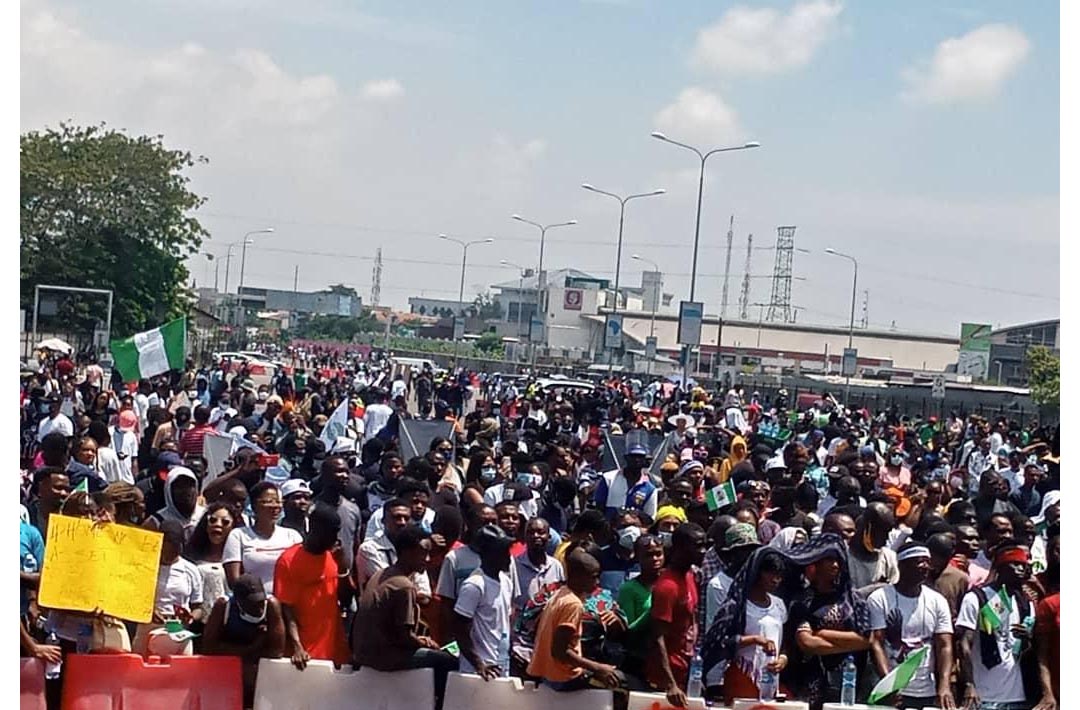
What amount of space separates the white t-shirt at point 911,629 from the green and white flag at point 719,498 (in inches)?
131

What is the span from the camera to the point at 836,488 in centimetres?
1355

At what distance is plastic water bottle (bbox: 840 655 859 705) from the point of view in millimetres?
8547

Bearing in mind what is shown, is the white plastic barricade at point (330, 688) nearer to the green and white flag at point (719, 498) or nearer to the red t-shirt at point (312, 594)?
the red t-shirt at point (312, 594)

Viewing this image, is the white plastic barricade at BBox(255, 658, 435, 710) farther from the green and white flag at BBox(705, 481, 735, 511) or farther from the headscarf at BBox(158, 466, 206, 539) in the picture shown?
the green and white flag at BBox(705, 481, 735, 511)

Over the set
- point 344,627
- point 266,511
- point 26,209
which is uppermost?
point 26,209

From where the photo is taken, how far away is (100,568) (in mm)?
8047

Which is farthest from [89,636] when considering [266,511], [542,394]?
[542,394]

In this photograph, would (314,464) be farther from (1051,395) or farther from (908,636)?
(1051,395)

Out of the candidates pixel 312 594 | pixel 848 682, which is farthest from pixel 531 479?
pixel 848 682

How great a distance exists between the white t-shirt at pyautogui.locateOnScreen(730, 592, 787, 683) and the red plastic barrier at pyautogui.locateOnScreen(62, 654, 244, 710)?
2.49 m

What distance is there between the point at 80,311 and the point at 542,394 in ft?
86.6

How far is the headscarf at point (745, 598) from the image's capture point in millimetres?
8508

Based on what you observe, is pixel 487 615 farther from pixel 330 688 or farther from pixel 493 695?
pixel 330 688

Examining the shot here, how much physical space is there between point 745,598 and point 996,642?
145cm
